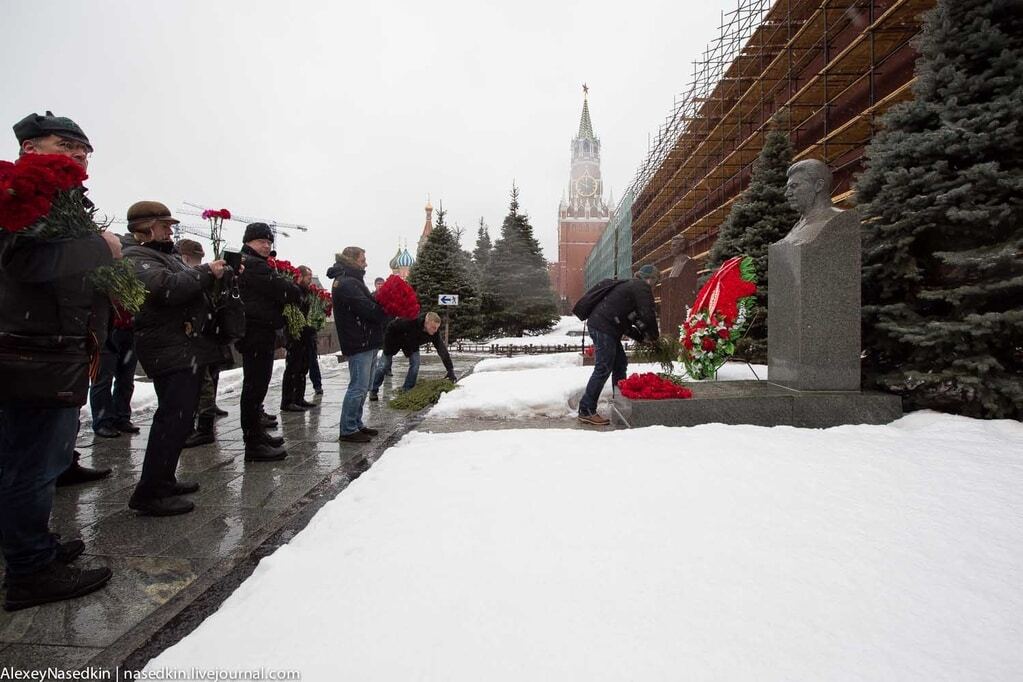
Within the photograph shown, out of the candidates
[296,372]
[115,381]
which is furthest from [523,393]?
[115,381]

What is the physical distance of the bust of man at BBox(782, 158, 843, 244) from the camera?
18.0 feet

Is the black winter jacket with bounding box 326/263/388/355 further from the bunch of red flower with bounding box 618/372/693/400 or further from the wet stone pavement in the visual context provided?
the bunch of red flower with bounding box 618/372/693/400

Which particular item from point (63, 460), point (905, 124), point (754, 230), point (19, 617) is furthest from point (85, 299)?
point (754, 230)

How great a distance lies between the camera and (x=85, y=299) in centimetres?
247

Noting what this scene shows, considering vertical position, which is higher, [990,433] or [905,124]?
[905,124]

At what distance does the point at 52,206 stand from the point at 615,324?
464cm

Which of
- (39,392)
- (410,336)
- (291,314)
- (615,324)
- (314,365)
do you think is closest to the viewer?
(39,392)

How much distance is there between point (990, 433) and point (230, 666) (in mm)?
5481

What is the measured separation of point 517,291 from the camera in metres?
29.4

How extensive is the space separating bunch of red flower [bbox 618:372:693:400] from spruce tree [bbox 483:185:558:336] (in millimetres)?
23837

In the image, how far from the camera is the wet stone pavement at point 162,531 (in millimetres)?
2014

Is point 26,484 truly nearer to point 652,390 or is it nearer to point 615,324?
point 652,390

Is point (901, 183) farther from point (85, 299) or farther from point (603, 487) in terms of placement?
point (85, 299)

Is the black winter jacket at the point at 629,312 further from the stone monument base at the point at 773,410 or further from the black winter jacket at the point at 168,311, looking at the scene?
the black winter jacket at the point at 168,311
